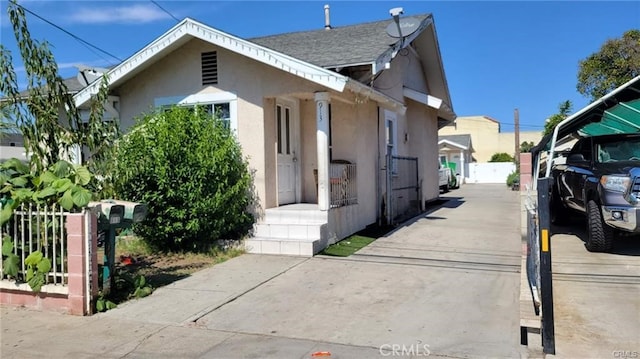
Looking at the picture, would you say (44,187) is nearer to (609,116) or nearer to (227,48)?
(227,48)

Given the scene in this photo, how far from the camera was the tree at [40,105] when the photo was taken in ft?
21.6

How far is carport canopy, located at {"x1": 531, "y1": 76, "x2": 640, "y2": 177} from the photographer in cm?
858

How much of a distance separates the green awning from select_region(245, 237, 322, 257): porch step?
21.3 ft

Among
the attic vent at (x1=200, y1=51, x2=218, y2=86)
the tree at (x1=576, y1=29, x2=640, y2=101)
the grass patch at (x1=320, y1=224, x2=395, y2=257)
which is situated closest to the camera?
the grass patch at (x1=320, y1=224, x2=395, y2=257)

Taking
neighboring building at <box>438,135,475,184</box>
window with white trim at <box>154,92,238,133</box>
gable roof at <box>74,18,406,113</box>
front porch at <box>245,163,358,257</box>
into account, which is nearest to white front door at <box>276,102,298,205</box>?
front porch at <box>245,163,358,257</box>

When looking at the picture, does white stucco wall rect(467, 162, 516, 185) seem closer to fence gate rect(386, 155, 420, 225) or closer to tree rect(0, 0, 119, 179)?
fence gate rect(386, 155, 420, 225)

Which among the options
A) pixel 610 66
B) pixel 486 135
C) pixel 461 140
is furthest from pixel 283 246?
pixel 486 135

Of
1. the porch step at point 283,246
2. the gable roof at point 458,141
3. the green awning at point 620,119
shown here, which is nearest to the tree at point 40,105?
the porch step at point 283,246

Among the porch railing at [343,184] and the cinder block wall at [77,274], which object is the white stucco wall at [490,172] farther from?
the cinder block wall at [77,274]

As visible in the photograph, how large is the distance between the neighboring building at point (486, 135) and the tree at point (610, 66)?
3743 cm

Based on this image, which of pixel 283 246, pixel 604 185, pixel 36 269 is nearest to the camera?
pixel 36 269

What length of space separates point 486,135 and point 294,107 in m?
54.1

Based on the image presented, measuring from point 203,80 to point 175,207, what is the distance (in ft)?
10.7

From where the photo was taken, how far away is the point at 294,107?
1092cm
